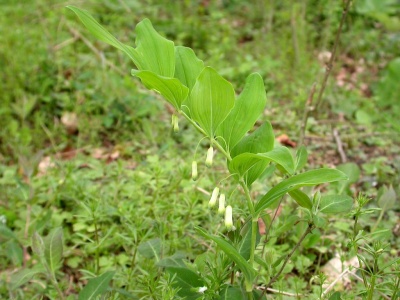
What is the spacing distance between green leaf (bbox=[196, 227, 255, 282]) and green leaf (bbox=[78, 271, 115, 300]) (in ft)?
1.55

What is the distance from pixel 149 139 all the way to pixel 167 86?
71.1 inches

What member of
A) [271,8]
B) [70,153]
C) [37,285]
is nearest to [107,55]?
[70,153]

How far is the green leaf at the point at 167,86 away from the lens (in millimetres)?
1261

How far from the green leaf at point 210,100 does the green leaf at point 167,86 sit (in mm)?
40

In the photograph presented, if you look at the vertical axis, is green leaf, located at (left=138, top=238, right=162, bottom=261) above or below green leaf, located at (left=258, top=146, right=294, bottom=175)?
below

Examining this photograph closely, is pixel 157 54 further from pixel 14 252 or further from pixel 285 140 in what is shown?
pixel 285 140

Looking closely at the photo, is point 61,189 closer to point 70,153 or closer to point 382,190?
point 70,153

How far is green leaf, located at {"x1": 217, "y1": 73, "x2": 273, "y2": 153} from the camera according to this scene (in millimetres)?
1440

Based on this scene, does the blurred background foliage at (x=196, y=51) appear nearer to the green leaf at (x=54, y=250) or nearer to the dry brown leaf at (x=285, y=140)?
the dry brown leaf at (x=285, y=140)

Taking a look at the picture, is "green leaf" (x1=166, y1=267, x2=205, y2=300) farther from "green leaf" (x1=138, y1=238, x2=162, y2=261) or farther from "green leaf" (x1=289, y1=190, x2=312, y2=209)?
"green leaf" (x1=289, y1=190, x2=312, y2=209)

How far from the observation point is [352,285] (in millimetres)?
2035

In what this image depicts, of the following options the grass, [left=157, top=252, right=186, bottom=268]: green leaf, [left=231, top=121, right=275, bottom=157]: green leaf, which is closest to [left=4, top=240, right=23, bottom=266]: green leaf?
the grass

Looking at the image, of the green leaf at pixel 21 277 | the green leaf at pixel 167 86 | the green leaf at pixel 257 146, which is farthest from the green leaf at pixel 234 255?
the green leaf at pixel 21 277

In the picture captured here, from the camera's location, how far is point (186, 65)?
58.9 inches
